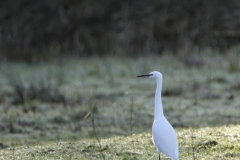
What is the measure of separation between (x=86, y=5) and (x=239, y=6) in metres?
4.80

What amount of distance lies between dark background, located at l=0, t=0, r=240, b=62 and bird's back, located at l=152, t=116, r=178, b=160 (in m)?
10.5

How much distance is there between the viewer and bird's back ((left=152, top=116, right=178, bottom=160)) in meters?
4.00

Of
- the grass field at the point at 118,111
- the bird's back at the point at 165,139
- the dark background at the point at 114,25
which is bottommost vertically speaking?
the grass field at the point at 118,111

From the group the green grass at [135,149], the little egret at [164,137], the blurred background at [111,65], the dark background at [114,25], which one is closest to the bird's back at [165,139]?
the little egret at [164,137]

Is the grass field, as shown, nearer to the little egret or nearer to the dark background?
the little egret

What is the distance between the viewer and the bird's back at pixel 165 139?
4.00 m

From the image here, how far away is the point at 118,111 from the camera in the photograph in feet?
26.5

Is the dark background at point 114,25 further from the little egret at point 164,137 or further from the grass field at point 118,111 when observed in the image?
the little egret at point 164,137

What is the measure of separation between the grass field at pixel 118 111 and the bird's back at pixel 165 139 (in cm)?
43

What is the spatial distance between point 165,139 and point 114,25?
1238cm

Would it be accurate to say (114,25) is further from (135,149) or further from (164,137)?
(164,137)

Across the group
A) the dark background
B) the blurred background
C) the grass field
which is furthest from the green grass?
the dark background

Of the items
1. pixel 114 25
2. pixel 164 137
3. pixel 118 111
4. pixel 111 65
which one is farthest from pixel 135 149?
→ pixel 114 25

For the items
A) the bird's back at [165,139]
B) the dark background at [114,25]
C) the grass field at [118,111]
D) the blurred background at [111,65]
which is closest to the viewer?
the bird's back at [165,139]
